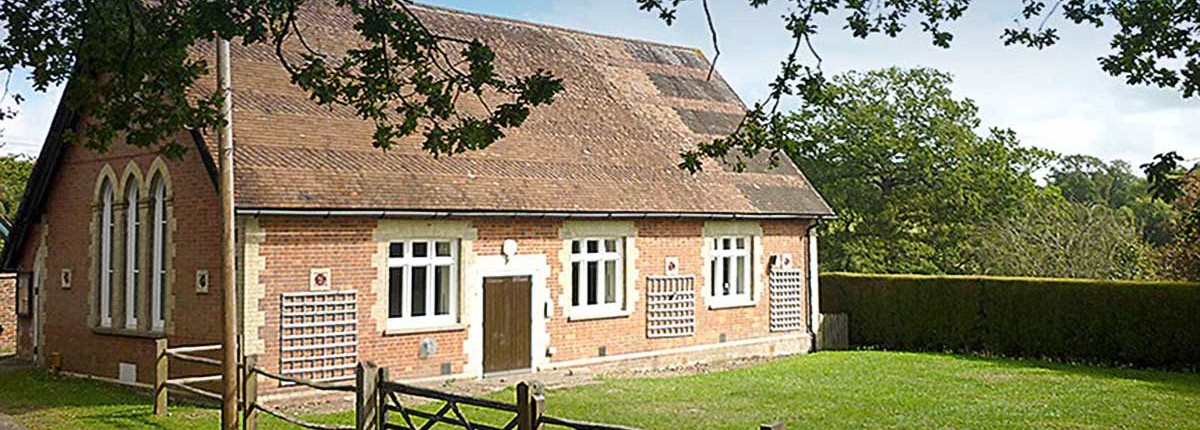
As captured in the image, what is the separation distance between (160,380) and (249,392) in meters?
2.51

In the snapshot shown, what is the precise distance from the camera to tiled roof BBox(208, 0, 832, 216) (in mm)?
18078

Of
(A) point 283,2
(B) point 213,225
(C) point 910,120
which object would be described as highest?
(C) point 910,120

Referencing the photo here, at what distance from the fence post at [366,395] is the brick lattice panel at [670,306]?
37.1 feet

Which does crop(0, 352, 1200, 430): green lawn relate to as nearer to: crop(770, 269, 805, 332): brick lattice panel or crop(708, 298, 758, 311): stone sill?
crop(708, 298, 758, 311): stone sill

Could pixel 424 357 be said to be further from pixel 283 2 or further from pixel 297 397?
pixel 283 2

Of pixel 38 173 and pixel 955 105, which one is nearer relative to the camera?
pixel 38 173

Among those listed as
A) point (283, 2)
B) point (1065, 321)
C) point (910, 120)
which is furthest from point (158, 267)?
point (910, 120)

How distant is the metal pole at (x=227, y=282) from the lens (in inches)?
547

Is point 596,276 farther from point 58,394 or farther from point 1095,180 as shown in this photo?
point 1095,180

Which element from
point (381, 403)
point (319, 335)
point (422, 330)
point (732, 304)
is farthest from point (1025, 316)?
point (381, 403)

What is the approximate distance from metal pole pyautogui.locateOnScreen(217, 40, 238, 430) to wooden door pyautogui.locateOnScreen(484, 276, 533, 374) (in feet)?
19.8

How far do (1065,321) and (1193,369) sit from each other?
2.60 meters

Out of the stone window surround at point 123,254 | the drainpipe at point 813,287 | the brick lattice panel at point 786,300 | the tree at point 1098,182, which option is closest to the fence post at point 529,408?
the stone window surround at point 123,254

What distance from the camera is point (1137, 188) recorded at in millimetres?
67000
